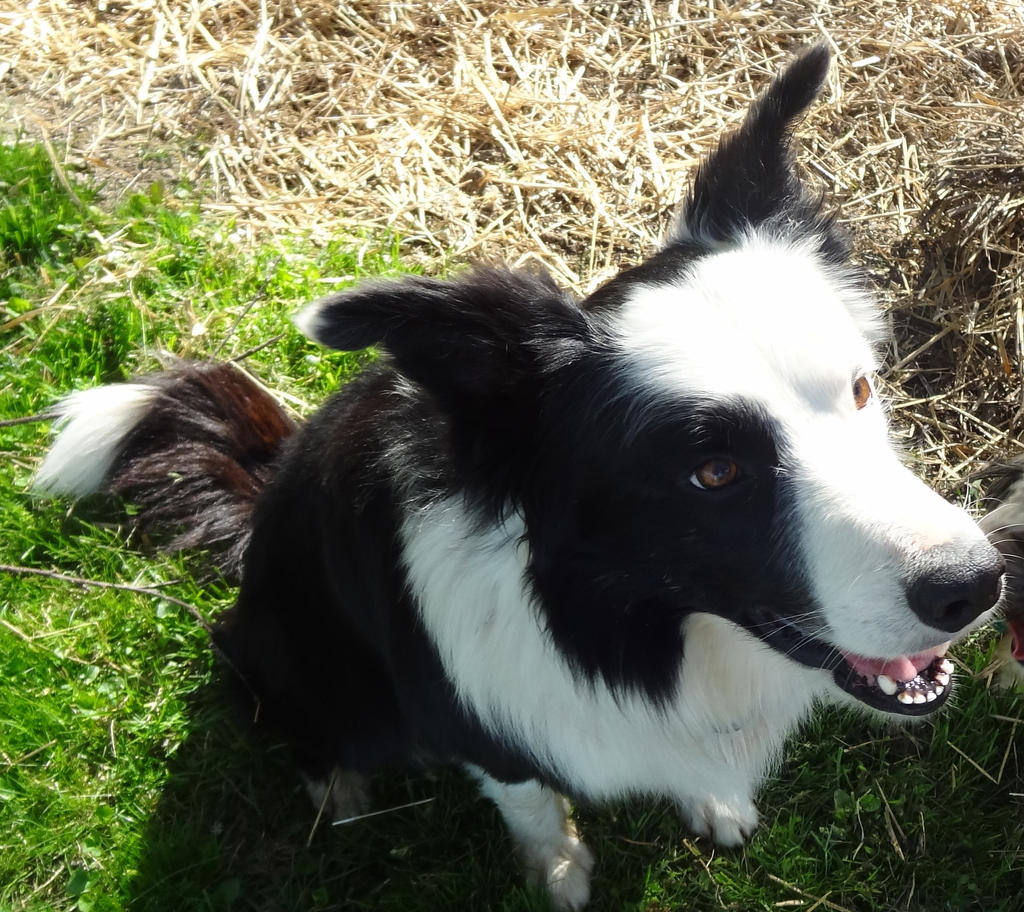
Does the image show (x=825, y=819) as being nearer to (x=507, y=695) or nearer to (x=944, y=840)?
(x=944, y=840)

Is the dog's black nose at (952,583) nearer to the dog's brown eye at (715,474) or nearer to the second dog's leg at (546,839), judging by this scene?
the dog's brown eye at (715,474)

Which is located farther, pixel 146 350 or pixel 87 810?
pixel 146 350

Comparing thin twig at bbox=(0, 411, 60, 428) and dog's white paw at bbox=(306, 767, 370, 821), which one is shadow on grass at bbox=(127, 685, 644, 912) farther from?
thin twig at bbox=(0, 411, 60, 428)

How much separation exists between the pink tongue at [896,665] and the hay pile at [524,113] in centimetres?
175

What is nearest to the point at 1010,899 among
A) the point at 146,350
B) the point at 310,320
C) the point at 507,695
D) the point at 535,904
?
the point at 535,904

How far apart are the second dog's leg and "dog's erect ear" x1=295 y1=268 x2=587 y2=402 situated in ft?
3.94

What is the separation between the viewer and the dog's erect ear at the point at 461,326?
139 cm

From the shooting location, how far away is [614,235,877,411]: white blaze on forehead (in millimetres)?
1538

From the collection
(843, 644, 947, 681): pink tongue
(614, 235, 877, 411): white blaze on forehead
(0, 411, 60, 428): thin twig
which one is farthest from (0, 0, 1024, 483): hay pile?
(614, 235, 877, 411): white blaze on forehead

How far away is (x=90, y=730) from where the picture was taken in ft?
9.01

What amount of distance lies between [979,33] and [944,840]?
11.7 feet

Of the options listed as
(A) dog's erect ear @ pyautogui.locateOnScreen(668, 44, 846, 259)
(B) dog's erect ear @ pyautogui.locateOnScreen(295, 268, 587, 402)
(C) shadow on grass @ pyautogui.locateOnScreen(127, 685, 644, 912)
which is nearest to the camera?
(B) dog's erect ear @ pyautogui.locateOnScreen(295, 268, 587, 402)

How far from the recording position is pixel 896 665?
1778 millimetres

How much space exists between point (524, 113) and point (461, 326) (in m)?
3.01
